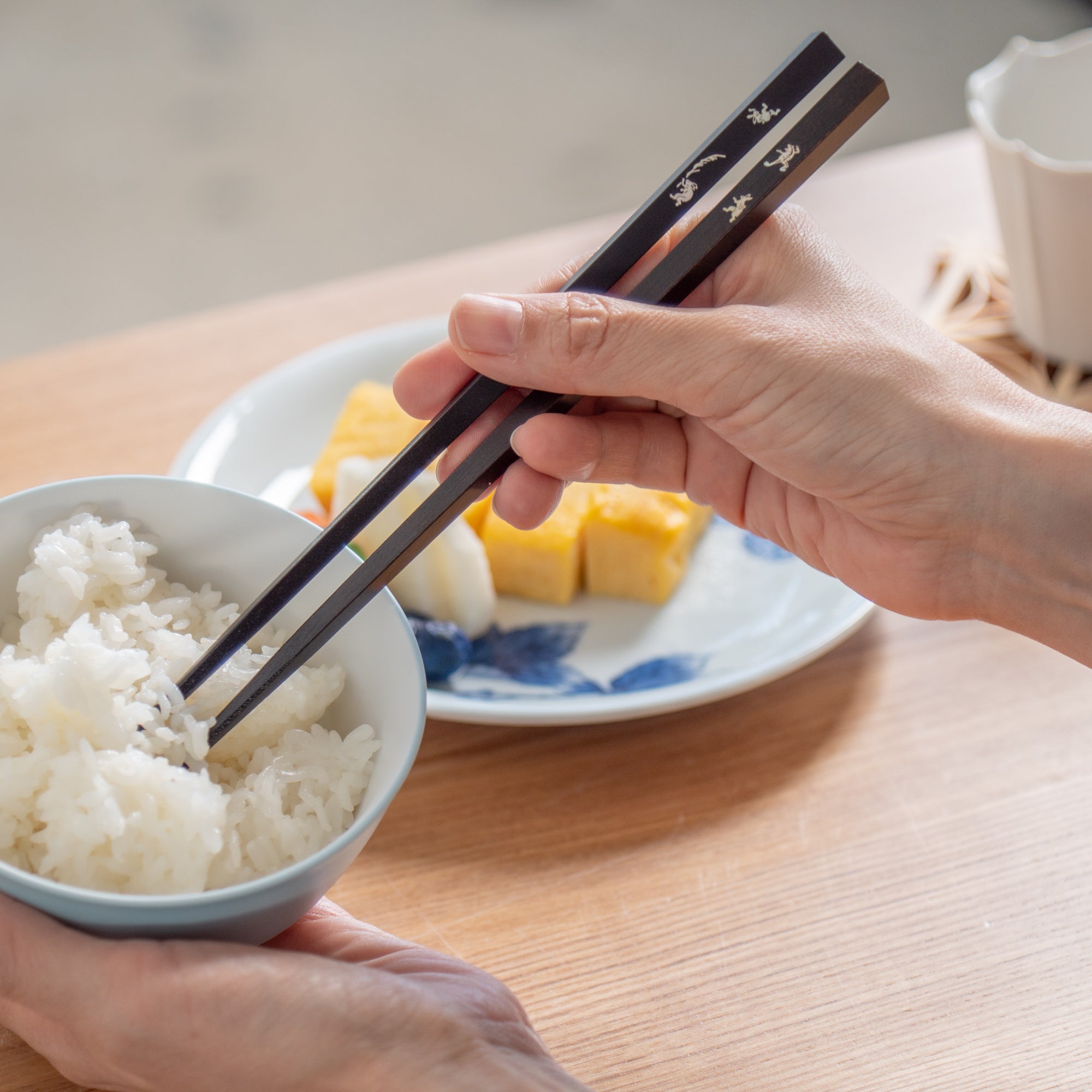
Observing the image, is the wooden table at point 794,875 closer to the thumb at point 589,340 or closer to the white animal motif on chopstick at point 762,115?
the thumb at point 589,340

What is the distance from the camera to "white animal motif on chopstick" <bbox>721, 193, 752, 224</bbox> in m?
0.78

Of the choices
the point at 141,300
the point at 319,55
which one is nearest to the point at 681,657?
the point at 141,300

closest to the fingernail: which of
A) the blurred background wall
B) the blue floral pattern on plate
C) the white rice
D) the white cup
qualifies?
the white rice

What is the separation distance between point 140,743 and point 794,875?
1.74ft

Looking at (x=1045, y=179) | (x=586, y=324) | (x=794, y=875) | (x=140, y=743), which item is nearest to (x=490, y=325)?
(x=586, y=324)

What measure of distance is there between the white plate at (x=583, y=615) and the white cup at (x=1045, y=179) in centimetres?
50

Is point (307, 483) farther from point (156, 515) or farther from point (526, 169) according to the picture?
point (526, 169)

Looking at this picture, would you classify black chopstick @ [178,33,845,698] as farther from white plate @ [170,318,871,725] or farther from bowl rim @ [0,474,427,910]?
white plate @ [170,318,871,725]

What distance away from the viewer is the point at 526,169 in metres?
3.53

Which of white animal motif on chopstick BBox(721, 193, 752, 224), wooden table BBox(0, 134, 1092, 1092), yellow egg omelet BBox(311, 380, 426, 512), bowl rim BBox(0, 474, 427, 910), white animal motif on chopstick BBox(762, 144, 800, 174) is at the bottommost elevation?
wooden table BBox(0, 134, 1092, 1092)

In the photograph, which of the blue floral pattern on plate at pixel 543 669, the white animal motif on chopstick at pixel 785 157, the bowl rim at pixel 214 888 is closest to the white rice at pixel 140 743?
the bowl rim at pixel 214 888

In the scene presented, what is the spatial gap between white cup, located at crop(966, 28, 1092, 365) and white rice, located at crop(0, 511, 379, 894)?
102 centimetres

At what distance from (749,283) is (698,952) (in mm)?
522

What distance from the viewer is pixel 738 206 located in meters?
0.78
